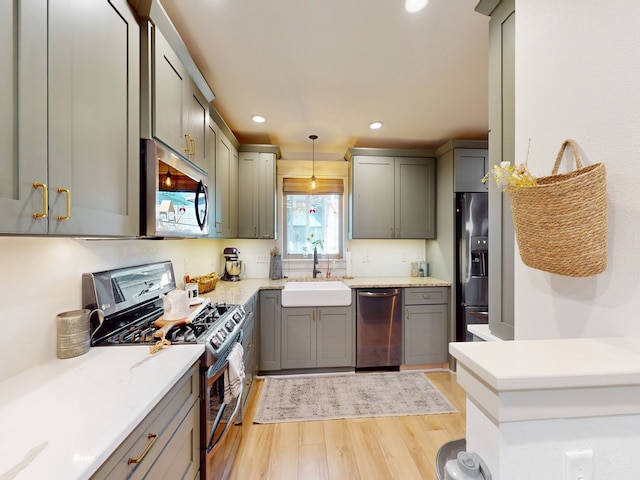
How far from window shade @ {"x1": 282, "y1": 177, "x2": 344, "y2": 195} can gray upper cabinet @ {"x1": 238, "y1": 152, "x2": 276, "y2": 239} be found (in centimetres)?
37

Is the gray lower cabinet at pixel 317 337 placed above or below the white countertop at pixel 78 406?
below

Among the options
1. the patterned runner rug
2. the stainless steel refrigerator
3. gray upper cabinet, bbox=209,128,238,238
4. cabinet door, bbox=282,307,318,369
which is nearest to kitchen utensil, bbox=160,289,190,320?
gray upper cabinet, bbox=209,128,238,238

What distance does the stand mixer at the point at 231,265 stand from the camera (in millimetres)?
3062

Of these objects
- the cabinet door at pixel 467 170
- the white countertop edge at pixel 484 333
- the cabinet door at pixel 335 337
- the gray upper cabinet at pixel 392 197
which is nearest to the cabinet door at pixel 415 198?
the gray upper cabinet at pixel 392 197

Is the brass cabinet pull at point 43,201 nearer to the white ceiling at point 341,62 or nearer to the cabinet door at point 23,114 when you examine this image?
the cabinet door at point 23,114

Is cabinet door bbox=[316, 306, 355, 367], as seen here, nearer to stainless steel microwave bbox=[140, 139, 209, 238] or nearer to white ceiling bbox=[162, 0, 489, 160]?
stainless steel microwave bbox=[140, 139, 209, 238]

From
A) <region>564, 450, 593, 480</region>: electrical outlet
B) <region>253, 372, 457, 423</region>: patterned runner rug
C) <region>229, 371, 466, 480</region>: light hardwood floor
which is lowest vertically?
<region>229, 371, 466, 480</region>: light hardwood floor

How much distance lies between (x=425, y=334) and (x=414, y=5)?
2809 mm

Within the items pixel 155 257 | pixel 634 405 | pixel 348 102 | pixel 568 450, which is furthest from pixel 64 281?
pixel 348 102

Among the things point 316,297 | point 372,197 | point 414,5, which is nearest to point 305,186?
point 372,197

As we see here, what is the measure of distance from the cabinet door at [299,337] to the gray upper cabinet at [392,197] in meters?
1.08

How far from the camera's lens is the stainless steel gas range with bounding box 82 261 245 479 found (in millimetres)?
1229

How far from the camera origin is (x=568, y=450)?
0.50m

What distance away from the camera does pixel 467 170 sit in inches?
113
